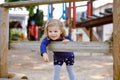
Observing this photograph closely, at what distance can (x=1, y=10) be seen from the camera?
3.77 m

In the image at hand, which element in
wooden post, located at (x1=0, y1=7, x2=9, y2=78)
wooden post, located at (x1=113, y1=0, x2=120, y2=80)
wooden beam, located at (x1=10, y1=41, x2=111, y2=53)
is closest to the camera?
wooden post, located at (x1=113, y1=0, x2=120, y2=80)

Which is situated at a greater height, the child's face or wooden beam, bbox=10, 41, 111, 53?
the child's face

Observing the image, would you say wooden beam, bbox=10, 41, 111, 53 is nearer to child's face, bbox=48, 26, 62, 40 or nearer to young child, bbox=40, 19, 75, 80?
young child, bbox=40, 19, 75, 80

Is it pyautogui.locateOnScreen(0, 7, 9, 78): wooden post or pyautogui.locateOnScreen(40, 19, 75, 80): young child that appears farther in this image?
pyautogui.locateOnScreen(0, 7, 9, 78): wooden post

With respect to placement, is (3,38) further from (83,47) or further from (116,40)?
(116,40)

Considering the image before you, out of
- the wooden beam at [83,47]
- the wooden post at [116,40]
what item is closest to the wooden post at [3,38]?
the wooden beam at [83,47]

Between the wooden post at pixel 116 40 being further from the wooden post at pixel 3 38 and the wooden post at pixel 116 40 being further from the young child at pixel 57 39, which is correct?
the wooden post at pixel 3 38

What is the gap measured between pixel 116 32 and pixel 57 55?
682mm

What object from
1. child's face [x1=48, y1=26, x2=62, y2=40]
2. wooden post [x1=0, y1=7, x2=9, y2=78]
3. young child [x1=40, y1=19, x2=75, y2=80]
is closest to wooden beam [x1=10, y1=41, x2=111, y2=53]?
young child [x1=40, y1=19, x2=75, y2=80]

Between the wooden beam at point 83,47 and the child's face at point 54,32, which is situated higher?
the child's face at point 54,32

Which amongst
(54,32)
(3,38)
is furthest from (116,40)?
(3,38)

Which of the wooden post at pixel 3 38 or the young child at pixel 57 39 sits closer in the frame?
the young child at pixel 57 39

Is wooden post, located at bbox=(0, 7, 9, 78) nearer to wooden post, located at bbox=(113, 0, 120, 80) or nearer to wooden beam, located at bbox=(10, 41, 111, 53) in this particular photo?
wooden beam, located at bbox=(10, 41, 111, 53)

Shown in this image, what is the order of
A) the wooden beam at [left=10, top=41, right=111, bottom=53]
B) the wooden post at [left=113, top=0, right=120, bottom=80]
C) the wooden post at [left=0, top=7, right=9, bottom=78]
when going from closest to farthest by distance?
the wooden post at [left=113, top=0, right=120, bottom=80] < the wooden beam at [left=10, top=41, right=111, bottom=53] < the wooden post at [left=0, top=7, right=9, bottom=78]
